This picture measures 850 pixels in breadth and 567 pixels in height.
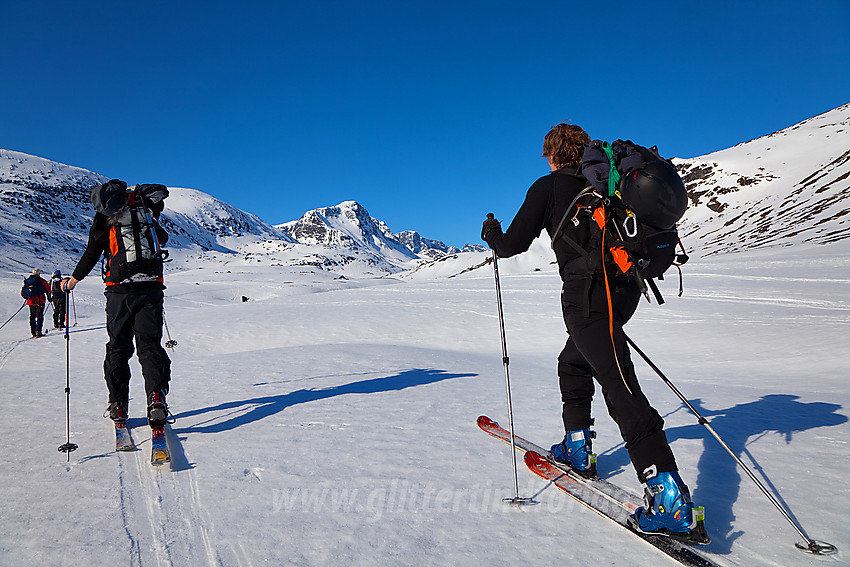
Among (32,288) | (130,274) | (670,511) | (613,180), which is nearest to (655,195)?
(613,180)

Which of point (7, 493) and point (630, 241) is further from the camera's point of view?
point (7, 493)

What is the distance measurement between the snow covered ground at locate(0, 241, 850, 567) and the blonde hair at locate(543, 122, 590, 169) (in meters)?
2.47

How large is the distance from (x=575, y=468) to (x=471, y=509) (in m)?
1.01

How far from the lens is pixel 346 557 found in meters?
2.67

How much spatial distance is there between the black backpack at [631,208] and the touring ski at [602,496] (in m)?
1.41

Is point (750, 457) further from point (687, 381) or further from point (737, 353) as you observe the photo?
point (737, 353)

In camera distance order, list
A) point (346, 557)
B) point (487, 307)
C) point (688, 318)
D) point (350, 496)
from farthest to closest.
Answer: point (487, 307) → point (688, 318) → point (350, 496) → point (346, 557)

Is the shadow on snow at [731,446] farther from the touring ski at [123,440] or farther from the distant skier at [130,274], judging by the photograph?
the distant skier at [130,274]

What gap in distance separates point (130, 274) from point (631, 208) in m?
4.58

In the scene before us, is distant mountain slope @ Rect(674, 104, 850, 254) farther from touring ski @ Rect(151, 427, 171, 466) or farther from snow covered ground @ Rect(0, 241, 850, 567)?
touring ski @ Rect(151, 427, 171, 466)

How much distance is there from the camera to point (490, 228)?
12.0 ft

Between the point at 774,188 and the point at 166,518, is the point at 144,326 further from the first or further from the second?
the point at 774,188

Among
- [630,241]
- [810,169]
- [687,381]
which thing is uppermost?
[810,169]

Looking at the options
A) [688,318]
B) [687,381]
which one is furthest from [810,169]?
[687,381]
